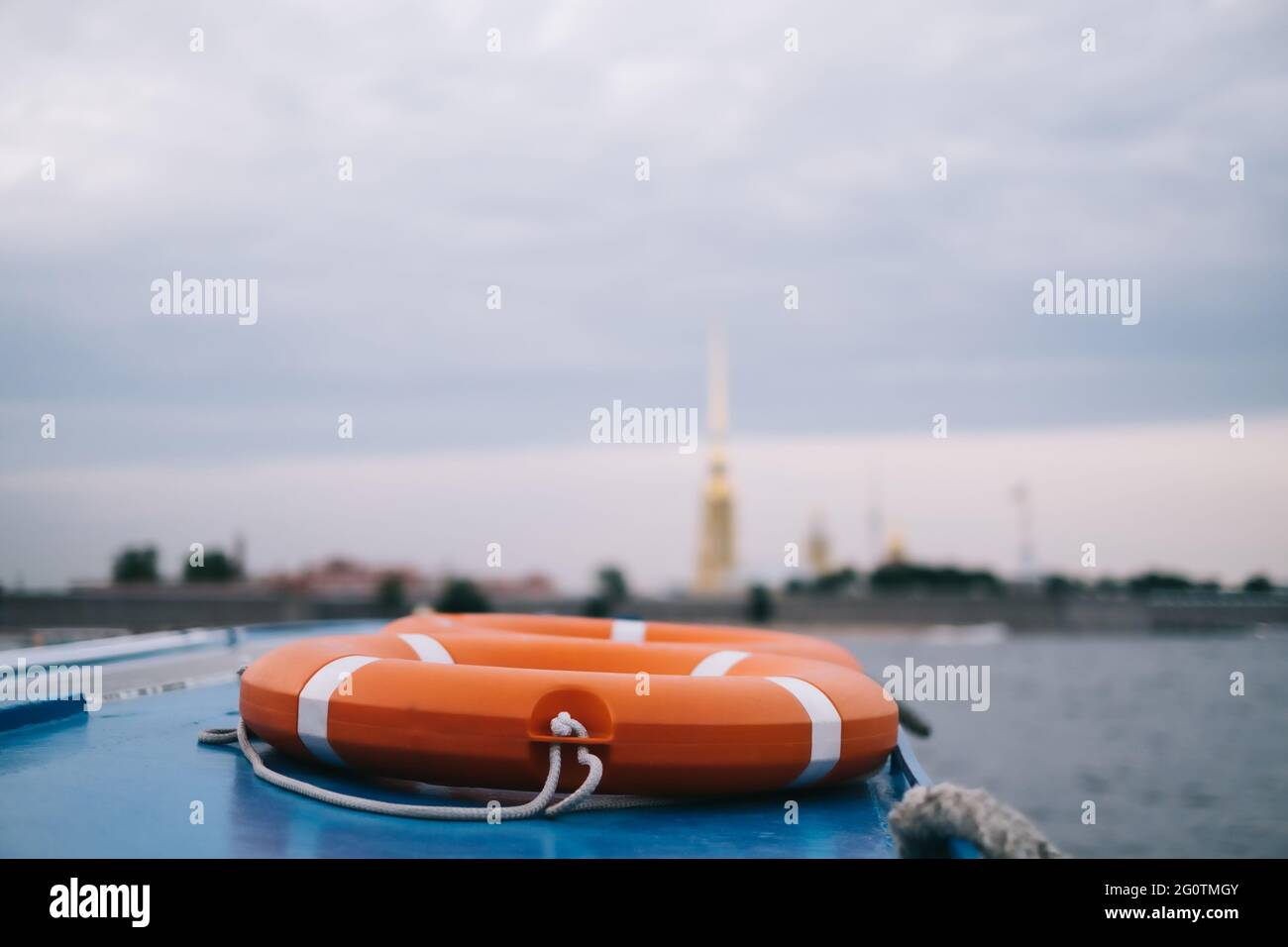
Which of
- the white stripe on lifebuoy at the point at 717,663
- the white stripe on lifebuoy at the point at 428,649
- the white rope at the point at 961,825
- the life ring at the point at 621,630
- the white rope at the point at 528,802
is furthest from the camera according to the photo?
the life ring at the point at 621,630

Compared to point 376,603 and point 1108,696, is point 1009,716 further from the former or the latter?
point 376,603

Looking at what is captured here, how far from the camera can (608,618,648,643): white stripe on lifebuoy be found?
5.64 metres

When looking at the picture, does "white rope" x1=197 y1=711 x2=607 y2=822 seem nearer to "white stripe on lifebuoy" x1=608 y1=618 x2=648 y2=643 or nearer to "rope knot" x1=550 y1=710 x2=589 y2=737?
"rope knot" x1=550 y1=710 x2=589 y2=737

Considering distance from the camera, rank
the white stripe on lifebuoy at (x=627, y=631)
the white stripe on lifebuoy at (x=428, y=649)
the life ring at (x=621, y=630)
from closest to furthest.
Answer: the white stripe on lifebuoy at (x=428, y=649) → the life ring at (x=621, y=630) → the white stripe on lifebuoy at (x=627, y=631)

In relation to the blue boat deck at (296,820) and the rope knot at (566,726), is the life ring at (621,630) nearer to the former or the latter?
the blue boat deck at (296,820)

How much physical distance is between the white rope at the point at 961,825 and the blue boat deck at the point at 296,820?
42 centimetres

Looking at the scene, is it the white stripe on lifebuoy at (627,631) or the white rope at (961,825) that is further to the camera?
the white stripe on lifebuoy at (627,631)

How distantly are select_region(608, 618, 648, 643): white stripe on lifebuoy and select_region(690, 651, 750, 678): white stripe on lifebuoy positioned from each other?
4.16 ft

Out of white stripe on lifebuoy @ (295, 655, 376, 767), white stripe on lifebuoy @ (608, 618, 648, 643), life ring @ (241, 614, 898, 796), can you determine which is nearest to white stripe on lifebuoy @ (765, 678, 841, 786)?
life ring @ (241, 614, 898, 796)

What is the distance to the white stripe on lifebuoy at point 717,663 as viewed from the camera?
415cm

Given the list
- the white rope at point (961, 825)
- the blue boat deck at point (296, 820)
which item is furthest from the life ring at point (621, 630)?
the white rope at point (961, 825)
